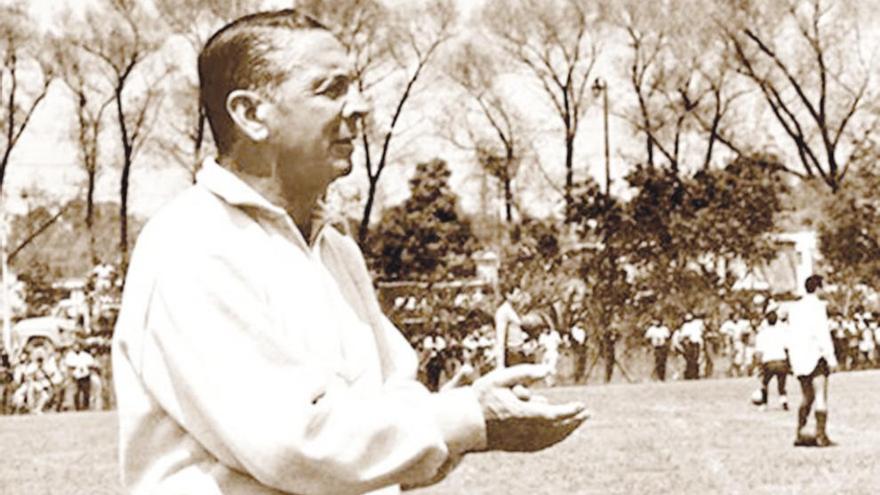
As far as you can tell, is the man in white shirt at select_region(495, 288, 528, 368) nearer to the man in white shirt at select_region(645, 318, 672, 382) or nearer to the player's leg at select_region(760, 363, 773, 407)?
the player's leg at select_region(760, 363, 773, 407)

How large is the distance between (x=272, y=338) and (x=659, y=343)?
3293 cm

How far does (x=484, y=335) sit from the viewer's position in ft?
112

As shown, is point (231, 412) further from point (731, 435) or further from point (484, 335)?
point (484, 335)

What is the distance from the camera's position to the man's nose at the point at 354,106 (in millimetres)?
2223

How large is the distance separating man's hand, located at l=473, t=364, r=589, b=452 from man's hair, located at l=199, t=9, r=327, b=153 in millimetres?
461

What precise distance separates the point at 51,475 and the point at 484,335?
57.0 feet

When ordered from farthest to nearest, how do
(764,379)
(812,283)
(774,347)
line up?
(764,379)
(774,347)
(812,283)

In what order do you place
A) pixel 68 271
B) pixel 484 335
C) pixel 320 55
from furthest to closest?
pixel 68 271, pixel 484 335, pixel 320 55

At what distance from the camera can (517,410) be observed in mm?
2125

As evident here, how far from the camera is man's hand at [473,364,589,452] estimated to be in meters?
2.13

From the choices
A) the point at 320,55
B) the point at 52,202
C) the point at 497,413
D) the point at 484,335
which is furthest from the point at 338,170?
the point at 52,202

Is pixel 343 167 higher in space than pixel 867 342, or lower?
lower

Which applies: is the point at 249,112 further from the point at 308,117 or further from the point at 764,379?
the point at 764,379

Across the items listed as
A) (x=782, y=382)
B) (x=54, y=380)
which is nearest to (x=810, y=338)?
(x=782, y=382)
